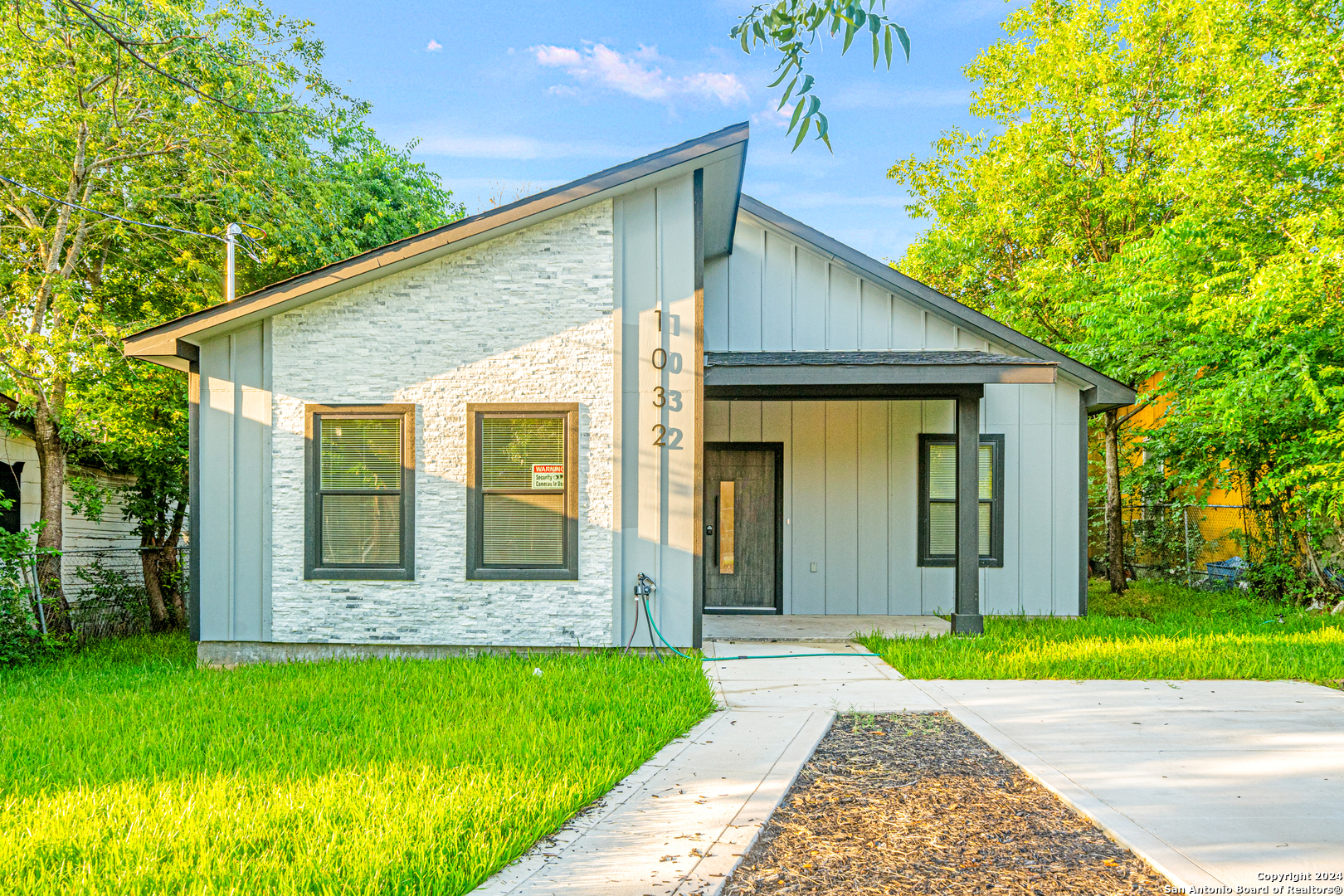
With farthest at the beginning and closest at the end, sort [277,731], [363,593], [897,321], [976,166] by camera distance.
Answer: [976,166] → [897,321] → [363,593] → [277,731]

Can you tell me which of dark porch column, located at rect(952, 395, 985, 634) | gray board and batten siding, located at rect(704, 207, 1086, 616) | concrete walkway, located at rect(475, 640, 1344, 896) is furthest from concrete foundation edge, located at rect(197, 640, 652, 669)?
gray board and batten siding, located at rect(704, 207, 1086, 616)

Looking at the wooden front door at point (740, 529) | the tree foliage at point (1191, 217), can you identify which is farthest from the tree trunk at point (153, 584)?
the tree foliage at point (1191, 217)

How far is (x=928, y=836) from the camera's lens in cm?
346

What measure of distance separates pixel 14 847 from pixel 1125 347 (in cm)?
1223

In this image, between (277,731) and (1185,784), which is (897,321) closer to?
(1185,784)

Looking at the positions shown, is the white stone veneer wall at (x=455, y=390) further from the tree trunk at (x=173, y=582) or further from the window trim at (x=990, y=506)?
the tree trunk at (x=173, y=582)

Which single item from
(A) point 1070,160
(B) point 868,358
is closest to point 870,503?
(B) point 868,358

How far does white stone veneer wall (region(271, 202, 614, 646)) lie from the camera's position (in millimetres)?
7352

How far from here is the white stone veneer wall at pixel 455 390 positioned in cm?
735

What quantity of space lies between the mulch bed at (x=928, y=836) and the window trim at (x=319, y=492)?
434 centimetres

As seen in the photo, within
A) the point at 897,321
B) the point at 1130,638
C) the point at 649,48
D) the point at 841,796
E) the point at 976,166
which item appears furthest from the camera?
the point at 976,166

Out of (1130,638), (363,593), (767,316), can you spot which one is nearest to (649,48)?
(767,316)

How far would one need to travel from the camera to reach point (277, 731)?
192 inches

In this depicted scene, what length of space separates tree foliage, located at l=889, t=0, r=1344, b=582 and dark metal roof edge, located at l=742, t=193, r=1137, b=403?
1.47 metres
